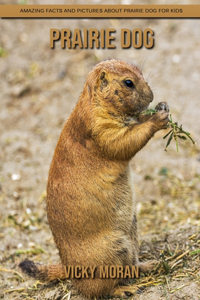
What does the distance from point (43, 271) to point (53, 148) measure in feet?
14.0

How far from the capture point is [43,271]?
16.5 ft

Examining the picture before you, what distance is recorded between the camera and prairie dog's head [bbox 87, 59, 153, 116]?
4523 millimetres

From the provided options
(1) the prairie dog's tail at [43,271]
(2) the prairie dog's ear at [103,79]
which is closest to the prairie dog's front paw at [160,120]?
(2) the prairie dog's ear at [103,79]

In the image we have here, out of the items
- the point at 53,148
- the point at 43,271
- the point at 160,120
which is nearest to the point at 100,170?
the point at 160,120

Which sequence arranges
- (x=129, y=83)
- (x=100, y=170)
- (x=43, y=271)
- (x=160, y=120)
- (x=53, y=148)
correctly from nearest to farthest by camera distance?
(x=160, y=120), (x=129, y=83), (x=100, y=170), (x=43, y=271), (x=53, y=148)

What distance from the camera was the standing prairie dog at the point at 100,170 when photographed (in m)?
4.54

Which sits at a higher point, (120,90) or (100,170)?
(120,90)

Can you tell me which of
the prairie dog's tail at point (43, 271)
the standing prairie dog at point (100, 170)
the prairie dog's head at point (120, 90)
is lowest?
the prairie dog's tail at point (43, 271)

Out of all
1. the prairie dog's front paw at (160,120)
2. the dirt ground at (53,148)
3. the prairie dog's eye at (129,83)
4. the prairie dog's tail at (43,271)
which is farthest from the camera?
the dirt ground at (53,148)

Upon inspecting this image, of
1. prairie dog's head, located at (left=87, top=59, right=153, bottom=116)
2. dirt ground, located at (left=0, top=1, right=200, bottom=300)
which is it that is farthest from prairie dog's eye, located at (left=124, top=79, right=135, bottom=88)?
dirt ground, located at (left=0, top=1, right=200, bottom=300)

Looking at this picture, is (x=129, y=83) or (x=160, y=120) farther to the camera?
(x=129, y=83)

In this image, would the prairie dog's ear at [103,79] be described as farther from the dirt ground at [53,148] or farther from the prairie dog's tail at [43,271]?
the prairie dog's tail at [43,271]

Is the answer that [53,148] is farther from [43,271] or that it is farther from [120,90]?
[120,90]

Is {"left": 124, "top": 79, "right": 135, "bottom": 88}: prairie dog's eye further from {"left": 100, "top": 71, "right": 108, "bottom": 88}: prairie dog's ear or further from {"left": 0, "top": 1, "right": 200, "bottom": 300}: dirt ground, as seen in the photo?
{"left": 0, "top": 1, "right": 200, "bottom": 300}: dirt ground
